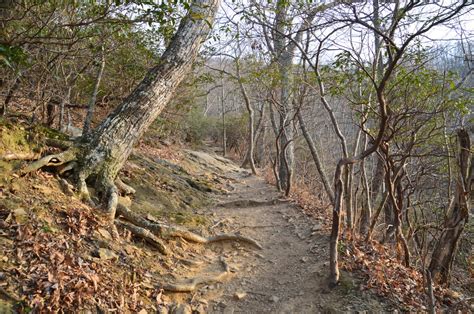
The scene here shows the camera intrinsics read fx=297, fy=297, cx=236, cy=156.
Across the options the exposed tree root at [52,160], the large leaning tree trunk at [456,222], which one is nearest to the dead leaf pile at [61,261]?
the exposed tree root at [52,160]

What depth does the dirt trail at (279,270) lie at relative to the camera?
329 centimetres

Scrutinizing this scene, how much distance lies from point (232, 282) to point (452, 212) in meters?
3.73

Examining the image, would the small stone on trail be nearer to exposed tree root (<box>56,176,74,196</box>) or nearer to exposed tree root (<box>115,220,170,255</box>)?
exposed tree root (<box>115,220,170,255</box>)

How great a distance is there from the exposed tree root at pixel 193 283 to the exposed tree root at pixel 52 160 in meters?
2.05

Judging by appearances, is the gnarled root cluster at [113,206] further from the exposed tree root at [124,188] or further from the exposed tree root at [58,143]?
the exposed tree root at [124,188]

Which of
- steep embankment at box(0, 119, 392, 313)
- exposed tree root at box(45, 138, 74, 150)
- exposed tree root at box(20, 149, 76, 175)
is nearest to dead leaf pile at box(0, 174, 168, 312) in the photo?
steep embankment at box(0, 119, 392, 313)

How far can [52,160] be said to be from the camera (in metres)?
3.78

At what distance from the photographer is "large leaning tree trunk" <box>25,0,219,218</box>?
406 centimetres

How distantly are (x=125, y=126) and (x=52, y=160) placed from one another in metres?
1.11

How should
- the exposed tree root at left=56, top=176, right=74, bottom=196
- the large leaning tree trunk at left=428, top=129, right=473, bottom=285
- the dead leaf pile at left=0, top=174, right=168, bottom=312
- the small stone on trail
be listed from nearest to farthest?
1. the dead leaf pile at left=0, top=174, right=168, bottom=312
2. the small stone on trail
3. the exposed tree root at left=56, top=176, right=74, bottom=196
4. the large leaning tree trunk at left=428, top=129, right=473, bottom=285

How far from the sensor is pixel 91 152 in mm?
4234

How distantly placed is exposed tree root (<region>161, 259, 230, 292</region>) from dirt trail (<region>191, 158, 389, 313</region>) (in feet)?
0.26

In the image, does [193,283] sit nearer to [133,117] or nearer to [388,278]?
[388,278]

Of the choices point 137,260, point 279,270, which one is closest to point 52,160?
point 137,260
